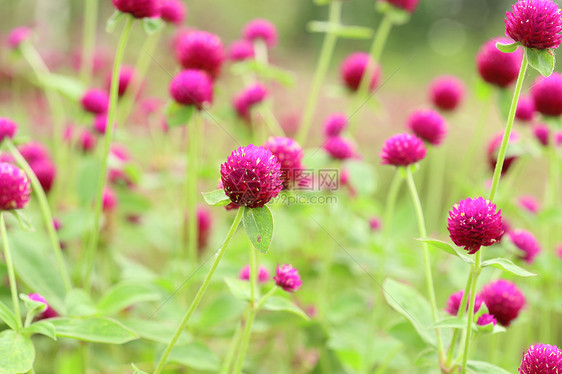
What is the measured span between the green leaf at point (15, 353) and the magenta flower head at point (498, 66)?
1.45m

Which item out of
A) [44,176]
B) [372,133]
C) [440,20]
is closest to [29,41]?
[44,176]

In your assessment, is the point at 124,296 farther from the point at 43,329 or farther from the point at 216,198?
the point at 216,198

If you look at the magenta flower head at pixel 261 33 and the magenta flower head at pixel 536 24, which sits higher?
the magenta flower head at pixel 536 24

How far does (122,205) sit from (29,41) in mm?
641

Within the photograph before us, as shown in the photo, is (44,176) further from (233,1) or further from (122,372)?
(233,1)

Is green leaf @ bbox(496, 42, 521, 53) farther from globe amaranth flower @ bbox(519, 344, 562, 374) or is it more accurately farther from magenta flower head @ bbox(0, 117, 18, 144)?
magenta flower head @ bbox(0, 117, 18, 144)

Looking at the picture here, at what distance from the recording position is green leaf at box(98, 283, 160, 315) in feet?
3.81

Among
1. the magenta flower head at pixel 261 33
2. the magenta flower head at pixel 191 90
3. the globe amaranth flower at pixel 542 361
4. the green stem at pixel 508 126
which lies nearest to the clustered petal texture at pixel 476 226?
the green stem at pixel 508 126

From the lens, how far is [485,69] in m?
1.70

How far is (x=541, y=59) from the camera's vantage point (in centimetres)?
94

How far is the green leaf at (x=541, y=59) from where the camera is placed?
3.04ft

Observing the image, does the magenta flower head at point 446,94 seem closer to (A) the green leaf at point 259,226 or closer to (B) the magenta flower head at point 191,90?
(B) the magenta flower head at point 191,90

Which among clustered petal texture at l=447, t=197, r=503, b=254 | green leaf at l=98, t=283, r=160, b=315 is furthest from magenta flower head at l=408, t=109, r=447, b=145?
green leaf at l=98, t=283, r=160, b=315

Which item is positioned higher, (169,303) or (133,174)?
(133,174)
